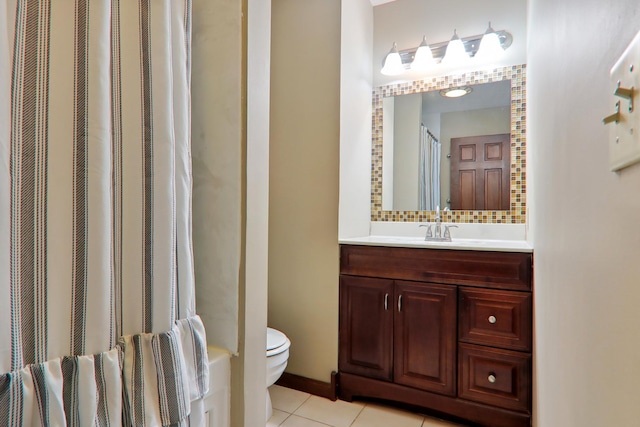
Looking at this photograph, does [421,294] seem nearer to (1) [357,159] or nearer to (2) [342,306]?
(2) [342,306]

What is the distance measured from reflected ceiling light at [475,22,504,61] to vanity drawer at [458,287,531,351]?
148cm

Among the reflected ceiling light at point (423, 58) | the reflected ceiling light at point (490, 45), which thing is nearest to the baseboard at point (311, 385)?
the reflected ceiling light at point (423, 58)

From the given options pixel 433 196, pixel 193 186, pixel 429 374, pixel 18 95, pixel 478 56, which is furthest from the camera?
pixel 433 196

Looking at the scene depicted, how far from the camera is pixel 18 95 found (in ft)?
1.71

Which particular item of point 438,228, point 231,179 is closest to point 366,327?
point 438,228

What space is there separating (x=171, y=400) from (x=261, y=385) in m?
0.33

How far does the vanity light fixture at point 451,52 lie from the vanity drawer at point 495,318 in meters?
1.48

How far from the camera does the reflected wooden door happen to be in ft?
7.38

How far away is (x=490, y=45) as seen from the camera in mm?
2191

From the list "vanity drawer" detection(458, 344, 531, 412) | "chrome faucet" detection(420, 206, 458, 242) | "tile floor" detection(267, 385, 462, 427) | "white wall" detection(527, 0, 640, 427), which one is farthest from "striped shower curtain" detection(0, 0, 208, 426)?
"chrome faucet" detection(420, 206, 458, 242)

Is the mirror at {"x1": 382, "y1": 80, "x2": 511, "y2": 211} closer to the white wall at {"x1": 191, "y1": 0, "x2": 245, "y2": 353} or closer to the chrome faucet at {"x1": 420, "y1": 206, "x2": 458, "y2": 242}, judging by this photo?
the chrome faucet at {"x1": 420, "y1": 206, "x2": 458, "y2": 242}

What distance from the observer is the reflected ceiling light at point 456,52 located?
228cm

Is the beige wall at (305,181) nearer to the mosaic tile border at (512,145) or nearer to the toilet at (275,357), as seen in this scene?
the toilet at (275,357)

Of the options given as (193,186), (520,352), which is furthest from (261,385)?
(520,352)
